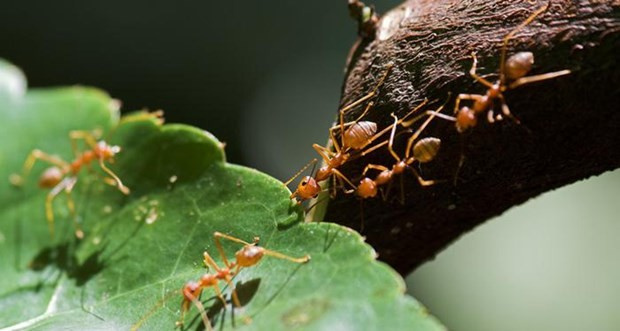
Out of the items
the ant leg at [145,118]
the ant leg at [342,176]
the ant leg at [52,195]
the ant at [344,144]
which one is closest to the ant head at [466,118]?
the ant at [344,144]

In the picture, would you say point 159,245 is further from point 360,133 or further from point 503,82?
point 503,82

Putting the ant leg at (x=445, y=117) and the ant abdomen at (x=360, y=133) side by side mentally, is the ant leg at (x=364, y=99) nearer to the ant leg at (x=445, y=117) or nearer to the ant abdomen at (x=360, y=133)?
the ant abdomen at (x=360, y=133)

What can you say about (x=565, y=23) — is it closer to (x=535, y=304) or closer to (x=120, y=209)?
(x=120, y=209)

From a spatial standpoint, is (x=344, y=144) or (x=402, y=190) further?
(x=344, y=144)

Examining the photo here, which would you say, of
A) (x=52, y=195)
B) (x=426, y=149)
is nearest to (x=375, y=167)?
(x=426, y=149)

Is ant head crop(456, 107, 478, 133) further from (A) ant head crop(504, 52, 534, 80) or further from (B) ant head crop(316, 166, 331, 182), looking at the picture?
(B) ant head crop(316, 166, 331, 182)

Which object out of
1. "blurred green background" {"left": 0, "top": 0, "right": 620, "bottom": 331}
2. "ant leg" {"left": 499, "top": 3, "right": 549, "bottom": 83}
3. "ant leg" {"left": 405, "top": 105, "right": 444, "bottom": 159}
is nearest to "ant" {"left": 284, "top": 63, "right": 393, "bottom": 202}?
"ant leg" {"left": 405, "top": 105, "right": 444, "bottom": 159}

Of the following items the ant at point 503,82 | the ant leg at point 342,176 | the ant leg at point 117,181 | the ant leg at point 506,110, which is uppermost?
the ant at point 503,82
